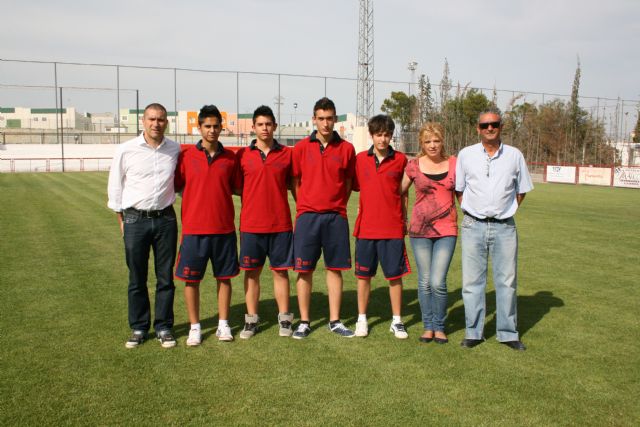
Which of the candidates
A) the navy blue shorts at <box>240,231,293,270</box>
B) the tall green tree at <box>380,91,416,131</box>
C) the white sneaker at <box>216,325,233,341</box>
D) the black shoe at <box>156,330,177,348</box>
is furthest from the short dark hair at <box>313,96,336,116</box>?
the tall green tree at <box>380,91,416,131</box>

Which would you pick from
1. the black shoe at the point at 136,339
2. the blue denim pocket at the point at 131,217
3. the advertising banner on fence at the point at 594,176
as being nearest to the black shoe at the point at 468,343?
the black shoe at the point at 136,339

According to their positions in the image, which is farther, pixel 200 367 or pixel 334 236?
pixel 334 236

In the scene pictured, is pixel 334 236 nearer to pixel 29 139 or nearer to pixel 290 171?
pixel 290 171

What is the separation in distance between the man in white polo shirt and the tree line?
35533mm

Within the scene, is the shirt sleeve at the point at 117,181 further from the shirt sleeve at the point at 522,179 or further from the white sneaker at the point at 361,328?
the shirt sleeve at the point at 522,179

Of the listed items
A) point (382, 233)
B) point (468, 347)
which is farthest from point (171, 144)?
point (468, 347)

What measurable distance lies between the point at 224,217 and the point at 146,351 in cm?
125

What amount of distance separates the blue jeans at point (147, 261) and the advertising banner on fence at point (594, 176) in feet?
94.4

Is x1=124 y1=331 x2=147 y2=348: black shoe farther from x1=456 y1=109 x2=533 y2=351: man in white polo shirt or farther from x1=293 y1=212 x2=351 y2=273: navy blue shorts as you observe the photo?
x1=456 y1=109 x2=533 y2=351: man in white polo shirt

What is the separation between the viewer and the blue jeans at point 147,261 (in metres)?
4.68

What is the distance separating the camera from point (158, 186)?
4.66 m

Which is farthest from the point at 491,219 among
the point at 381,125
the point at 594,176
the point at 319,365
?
the point at 594,176

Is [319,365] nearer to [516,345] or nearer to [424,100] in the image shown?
[516,345]

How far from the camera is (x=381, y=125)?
4809 mm
